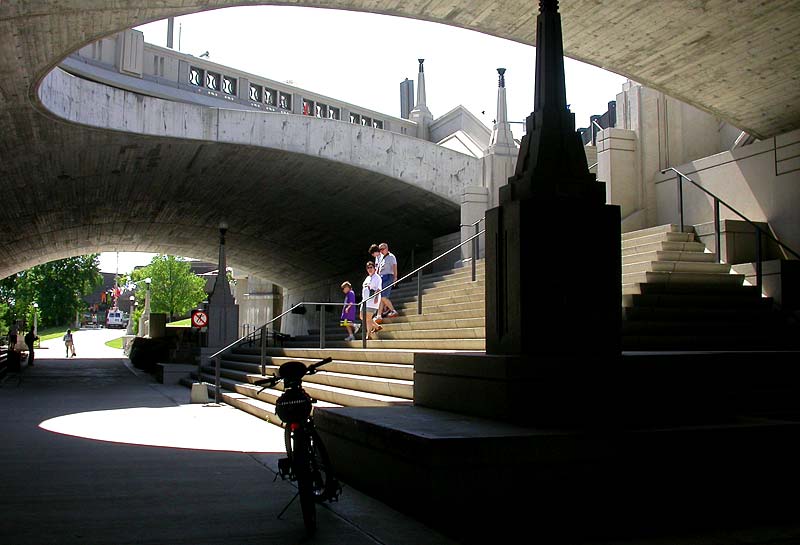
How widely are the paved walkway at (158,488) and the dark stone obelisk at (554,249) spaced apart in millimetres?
1713

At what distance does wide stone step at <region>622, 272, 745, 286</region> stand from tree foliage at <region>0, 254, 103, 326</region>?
245 ft

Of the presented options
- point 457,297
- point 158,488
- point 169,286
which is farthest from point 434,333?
point 169,286

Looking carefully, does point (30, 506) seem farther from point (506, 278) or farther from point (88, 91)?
point (88, 91)

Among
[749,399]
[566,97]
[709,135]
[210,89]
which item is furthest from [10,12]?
[210,89]

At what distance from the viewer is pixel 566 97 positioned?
6152mm

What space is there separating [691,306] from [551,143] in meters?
5.42

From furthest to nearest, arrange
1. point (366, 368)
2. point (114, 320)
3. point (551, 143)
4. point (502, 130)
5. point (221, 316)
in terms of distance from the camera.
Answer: point (114, 320)
point (221, 316)
point (502, 130)
point (366, 368)
point (551, 143)

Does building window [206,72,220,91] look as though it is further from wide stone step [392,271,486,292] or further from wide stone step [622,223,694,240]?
wide stone step [622,223,694,240]

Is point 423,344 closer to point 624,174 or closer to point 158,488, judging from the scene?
point 158,488

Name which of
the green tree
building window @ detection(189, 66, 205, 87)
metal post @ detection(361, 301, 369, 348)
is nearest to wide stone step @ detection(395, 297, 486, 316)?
metal post @ detection(361, 301, 369, 348)

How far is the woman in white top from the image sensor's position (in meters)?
13.8

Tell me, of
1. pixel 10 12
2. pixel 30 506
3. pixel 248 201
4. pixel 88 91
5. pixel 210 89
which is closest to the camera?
pixel 30 506

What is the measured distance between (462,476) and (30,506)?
3294 millimetres

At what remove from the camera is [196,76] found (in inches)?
1090
